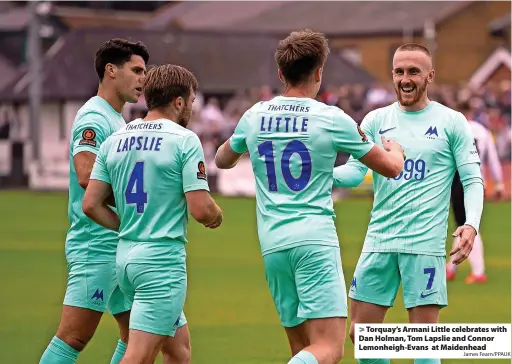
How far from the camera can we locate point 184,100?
23.6 feet

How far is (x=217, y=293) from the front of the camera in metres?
14.8

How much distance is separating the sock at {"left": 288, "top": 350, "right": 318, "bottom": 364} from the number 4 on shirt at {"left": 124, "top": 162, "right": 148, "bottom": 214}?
3.93 feet

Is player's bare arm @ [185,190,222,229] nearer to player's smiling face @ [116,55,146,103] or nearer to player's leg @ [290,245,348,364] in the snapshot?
player's leg @ [290,245,348,364]

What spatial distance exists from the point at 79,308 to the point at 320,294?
1.74m

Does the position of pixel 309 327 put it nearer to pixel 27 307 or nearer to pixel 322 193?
pixel 322 193

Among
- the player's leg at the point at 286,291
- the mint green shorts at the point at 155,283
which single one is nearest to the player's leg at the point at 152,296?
the mint green shorts at the point at 155,283

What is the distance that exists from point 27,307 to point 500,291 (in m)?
5.72

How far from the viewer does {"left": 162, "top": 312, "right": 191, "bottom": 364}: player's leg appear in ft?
24.7

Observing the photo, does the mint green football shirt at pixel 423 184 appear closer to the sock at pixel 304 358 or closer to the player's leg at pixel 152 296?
the sock at pixel 304 358

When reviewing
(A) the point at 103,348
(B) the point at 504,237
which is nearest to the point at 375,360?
(A) the point at 103,348

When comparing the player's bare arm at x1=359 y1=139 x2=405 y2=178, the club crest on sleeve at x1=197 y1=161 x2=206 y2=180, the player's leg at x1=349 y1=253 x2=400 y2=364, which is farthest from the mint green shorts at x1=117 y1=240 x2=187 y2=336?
the player's leg at x1=349 y1=253 x2=400 y2=364

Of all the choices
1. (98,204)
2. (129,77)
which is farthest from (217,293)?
(98,204)

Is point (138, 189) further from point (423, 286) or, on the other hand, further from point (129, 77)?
point (423, 286)

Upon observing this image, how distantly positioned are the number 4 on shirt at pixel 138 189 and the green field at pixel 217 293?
356 cm
